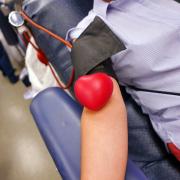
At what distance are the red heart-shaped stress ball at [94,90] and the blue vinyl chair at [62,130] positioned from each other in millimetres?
115

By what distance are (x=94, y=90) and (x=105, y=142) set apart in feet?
0.36

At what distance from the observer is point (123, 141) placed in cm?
51

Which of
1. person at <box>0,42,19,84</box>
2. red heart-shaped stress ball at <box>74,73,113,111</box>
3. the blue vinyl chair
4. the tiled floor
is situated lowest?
the tiled floor

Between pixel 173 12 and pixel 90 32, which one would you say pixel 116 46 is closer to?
pixel 90 32

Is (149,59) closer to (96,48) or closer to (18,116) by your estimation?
(96,48)

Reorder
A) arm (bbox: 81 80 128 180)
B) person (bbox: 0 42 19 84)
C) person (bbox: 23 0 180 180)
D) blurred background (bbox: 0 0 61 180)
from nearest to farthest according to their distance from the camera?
arm (bbox: 81 80 128 180) < person (bbox: 23 0 180 180) < blurred background (bbox: 0 0 61 180) < person (bbox: 0 42 19 84)

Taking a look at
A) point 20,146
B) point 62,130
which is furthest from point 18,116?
point 62,130

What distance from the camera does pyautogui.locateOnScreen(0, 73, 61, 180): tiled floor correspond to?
47.1 inches

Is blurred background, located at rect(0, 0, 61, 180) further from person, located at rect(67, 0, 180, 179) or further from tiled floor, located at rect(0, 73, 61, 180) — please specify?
person, located at rect(67, 0, 180, 179)

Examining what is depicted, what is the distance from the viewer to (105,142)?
0.49 m

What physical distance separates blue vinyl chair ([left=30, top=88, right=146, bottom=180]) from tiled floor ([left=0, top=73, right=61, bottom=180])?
0.64m

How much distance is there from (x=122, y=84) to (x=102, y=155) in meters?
0.27

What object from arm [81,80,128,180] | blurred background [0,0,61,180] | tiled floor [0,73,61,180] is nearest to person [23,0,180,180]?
arm [81,80,128,180]

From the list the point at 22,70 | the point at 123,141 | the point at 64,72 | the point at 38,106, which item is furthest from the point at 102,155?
the point at 22,70
